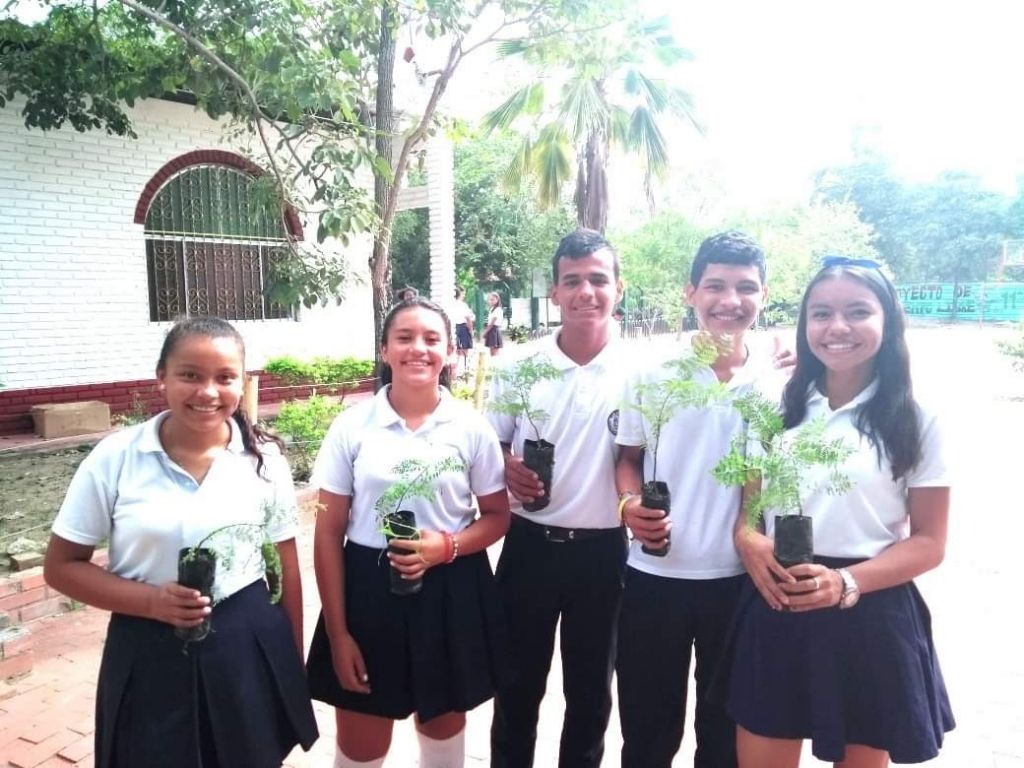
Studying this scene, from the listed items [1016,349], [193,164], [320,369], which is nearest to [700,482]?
[320,369]

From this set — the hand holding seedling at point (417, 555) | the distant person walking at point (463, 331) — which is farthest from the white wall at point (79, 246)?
the hand holding seedling at point (417, 555)

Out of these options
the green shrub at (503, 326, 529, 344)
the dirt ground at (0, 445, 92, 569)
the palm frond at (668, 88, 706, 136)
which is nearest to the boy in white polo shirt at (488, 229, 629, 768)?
the dirt ground at (0, 445, 92, 569)

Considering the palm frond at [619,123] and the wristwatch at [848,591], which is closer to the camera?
the wristwatch at [848,591]

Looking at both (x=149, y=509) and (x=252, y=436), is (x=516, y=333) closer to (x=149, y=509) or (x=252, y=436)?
(x=252, y=436)

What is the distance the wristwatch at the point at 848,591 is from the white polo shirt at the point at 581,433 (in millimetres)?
763

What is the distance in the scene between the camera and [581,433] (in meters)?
2.43

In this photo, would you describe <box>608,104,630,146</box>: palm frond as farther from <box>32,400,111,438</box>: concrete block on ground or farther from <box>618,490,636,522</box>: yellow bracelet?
<box>618,490,636,522</box>: yellow bracelet

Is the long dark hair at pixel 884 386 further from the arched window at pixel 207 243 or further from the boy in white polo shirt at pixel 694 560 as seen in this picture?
the arched window at pixel 207 243

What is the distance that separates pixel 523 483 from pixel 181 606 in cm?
99

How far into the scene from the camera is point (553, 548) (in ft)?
7.89

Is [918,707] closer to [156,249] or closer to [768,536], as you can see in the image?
[768,536]

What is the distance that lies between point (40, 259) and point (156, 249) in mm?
1202

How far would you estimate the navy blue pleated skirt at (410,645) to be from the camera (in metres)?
2.09

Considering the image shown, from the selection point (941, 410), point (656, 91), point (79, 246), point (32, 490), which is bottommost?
point (32, 490)
